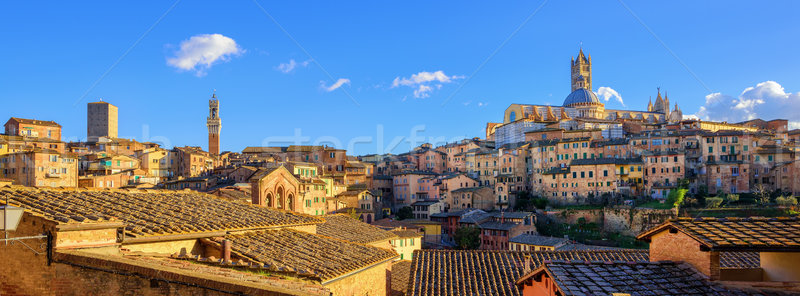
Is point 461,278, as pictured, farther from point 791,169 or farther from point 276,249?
point 791,169

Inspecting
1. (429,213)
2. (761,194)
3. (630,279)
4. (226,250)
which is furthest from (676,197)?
(226,250)

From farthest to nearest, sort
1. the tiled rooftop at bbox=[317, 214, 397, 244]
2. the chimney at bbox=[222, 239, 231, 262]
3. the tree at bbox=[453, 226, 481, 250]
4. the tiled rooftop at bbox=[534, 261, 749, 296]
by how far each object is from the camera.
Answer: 1. the tree at bbox=[453, 226, 481, 250]
2. the tiled rooftop at bbox=[317, 214, 397, 244]
3. the chimney at bbox=[222, 239, 231, 262]
4. the tiled rooftop at bbox=[534, 261, 749, 296]

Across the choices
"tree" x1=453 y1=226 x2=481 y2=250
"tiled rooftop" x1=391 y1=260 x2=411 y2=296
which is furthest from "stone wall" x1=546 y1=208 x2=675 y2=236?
"tiled rooftop" x1=391 y1=260 x2=411 y2=296

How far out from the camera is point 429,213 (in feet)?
220

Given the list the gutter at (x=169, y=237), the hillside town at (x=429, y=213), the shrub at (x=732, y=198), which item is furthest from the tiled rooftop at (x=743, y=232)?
the shrub at (x=732, y=198)

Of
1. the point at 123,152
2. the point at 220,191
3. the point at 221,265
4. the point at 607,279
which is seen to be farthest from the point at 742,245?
the point at 123,152

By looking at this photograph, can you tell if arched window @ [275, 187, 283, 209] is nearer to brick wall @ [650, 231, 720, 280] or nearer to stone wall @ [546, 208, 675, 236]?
brick wall @ [650, 231, 720, 280]

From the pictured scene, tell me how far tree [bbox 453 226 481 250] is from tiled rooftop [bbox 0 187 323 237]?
38520 mm

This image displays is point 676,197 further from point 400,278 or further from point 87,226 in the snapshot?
point 87,226

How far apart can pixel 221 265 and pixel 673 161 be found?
65.5 metres

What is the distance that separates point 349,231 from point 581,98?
92.8 metres

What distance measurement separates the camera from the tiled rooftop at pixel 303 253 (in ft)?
33.4

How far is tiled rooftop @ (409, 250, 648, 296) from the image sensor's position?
15013 mm

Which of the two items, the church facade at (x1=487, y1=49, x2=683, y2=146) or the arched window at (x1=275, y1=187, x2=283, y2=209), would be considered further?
the church facade at (x1=487, y1=49, x2=683, y2=146)
